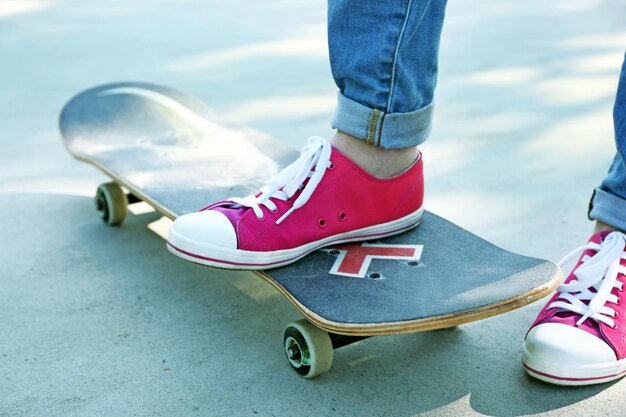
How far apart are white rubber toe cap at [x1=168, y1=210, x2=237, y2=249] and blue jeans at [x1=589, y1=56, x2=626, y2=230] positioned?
2.56 feet

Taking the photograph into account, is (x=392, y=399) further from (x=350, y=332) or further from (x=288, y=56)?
(x=288, y=56)

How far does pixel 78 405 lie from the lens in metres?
1.47

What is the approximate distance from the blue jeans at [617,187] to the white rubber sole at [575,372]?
0.34 m

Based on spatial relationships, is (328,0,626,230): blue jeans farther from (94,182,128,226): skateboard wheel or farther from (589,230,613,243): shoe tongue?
(94,182,128,226): skateboard wheel

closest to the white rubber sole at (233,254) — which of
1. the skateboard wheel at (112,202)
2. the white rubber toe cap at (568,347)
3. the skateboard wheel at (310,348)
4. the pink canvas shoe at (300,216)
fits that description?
the pink canvas shoe at (300,216)

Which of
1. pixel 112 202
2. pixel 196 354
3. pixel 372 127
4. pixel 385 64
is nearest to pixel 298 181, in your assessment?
pixel 372 127

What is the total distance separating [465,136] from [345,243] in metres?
1.42

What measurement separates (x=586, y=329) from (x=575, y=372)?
9 cm

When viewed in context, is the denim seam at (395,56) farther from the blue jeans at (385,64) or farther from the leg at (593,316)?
the leg at (593,316)

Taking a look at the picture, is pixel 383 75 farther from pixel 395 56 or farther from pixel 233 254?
pixel 233 254

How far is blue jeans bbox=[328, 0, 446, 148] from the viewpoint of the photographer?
1531 millimetres

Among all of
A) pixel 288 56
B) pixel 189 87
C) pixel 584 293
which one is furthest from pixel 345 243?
pixel 288 56

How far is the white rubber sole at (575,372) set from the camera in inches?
57.5

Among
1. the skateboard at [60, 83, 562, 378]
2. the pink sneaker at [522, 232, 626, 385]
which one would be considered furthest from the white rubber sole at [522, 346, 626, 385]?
the skateboard at [60, 83, 562, 378]
